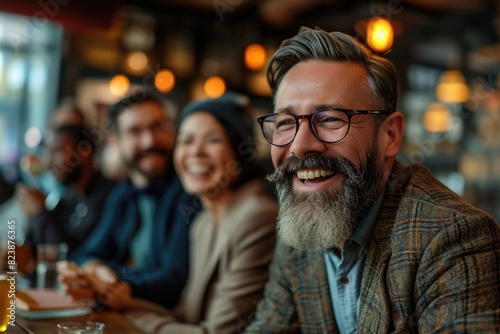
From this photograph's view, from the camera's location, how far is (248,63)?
4.91 m

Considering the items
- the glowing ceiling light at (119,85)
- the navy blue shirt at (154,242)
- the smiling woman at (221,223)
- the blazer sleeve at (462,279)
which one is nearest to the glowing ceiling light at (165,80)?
the glowing ceiling light at (119,85)

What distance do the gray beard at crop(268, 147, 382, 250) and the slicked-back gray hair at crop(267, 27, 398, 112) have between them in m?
0.14

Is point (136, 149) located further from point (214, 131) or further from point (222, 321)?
point (222, 321)

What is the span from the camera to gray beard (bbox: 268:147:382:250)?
136 cm

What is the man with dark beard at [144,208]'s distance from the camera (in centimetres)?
268

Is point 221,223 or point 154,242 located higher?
point 221,223

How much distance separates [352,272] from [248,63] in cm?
366

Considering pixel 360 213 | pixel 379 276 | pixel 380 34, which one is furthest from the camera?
pixel 380 34

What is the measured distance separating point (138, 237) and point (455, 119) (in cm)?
321

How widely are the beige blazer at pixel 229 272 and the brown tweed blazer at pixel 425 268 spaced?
19.9 inches

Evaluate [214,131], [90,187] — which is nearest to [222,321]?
[214,131]

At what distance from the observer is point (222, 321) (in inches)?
76.2

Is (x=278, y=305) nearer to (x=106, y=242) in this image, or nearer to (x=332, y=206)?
(x=332, y=206)

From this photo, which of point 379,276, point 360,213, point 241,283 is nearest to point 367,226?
point 360,213
